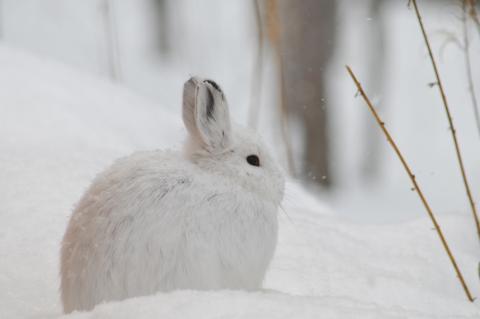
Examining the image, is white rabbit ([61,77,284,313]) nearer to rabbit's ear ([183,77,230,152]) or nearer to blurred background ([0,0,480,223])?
rabbit's ear ([183,77,230,152])

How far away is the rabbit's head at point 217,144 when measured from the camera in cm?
216

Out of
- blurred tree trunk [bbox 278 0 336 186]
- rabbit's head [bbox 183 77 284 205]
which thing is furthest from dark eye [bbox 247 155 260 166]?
blurred tree trunk [bbox 278 0 336 186]

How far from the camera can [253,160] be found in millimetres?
2309

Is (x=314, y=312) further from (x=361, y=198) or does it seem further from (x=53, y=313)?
(x=361, y=198)

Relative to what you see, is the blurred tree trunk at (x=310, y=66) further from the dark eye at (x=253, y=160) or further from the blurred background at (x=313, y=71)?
the dark eye at (x=253, y=160)

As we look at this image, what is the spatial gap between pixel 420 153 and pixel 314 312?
6.80m

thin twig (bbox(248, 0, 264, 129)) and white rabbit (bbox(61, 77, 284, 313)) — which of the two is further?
thin twig (bbox(248, 0, 264, 129))

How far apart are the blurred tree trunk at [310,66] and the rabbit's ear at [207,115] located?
13.1 feet

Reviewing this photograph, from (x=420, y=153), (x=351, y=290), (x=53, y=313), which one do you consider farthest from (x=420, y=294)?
(x=420, y=153)

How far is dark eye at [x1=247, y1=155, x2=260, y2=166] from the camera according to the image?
2.30m

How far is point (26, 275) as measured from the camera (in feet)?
7.66

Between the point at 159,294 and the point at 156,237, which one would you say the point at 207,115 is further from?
the point at 159,294

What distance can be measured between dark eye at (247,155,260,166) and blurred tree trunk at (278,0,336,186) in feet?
12.8

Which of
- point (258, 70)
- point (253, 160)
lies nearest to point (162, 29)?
point (258, 70)
